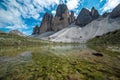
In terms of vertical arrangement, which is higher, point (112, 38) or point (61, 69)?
point (112, 38)

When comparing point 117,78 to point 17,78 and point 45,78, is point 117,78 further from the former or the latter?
point 17,78

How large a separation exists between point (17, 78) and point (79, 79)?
22.6 ft

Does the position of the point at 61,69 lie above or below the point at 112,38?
below

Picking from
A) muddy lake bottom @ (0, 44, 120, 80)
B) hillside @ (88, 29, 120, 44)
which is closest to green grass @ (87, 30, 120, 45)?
hillside @ (88, 29, 120, 44)

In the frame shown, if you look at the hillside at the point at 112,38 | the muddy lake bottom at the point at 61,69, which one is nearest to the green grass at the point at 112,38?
the hillside at the point at 112,38

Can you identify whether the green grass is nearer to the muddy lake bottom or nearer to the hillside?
the hillside

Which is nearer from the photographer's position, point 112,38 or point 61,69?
point 61,69

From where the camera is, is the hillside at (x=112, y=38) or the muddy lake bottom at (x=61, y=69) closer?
the muddy lake bottom at (x=61, y=69)

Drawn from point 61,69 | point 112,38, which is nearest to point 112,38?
point 112,38

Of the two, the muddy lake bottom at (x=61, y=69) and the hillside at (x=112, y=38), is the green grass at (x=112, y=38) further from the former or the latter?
the muddy lake bottom at (x=61, y=69)

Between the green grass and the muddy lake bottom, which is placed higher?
the green grass

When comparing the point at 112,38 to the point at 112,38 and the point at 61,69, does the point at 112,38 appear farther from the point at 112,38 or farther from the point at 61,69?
the point at 61,69

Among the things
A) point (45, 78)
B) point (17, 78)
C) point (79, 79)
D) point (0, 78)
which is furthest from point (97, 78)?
point (0, 78)

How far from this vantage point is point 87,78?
10.2 meters
